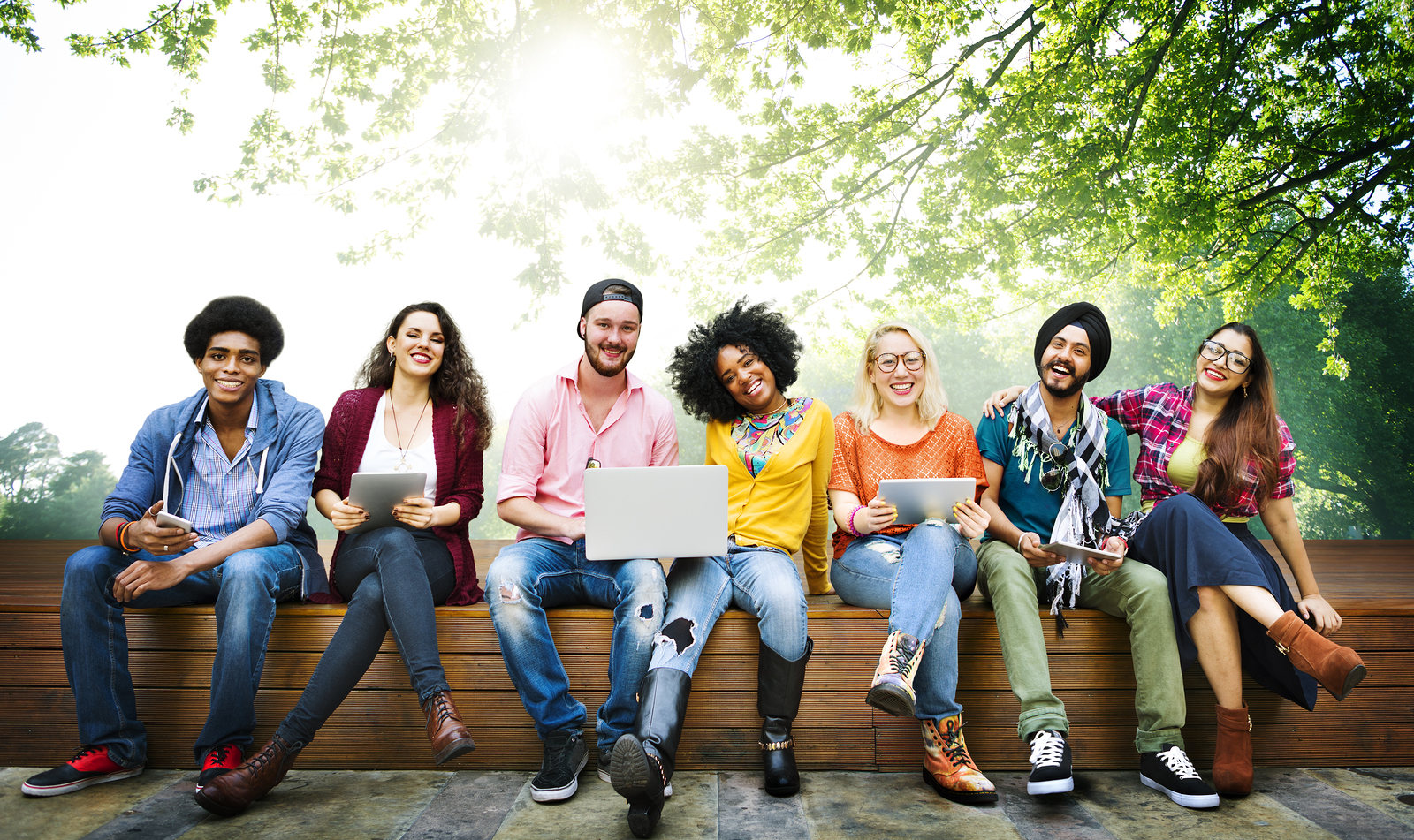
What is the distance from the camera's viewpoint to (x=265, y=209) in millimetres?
6016

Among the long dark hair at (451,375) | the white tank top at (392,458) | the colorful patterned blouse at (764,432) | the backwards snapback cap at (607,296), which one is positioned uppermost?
the backwards snapback cap at (607,296)

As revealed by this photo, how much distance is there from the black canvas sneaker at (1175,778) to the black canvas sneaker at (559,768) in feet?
4.59

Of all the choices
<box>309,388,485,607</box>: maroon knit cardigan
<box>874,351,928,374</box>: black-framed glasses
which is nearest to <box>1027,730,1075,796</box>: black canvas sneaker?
<box>874,351,928,374</box>: black-framed glasses

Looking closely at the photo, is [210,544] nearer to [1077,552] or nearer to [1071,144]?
[1077,552]

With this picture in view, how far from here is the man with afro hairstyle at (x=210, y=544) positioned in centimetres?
188

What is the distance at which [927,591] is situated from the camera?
1.90 metres

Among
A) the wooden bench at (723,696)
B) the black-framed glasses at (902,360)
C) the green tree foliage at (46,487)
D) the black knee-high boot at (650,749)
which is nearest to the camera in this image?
the black knee-high boot at (650,749)

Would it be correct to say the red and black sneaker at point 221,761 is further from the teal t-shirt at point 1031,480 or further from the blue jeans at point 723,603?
the teal t-shirt at point 1031,480

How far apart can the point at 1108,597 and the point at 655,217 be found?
15.9 ft

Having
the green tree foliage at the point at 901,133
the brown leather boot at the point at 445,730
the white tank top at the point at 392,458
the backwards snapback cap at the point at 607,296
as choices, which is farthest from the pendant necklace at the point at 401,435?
the green tree foliage at the point at 901,133

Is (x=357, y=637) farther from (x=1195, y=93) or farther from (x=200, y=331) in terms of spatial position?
(x=1195, y=93)

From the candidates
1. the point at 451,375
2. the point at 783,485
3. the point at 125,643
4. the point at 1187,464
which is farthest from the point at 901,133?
the point at 125,643

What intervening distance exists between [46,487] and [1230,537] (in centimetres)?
793

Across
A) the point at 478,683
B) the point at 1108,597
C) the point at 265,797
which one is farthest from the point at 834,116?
the point at 265,797
